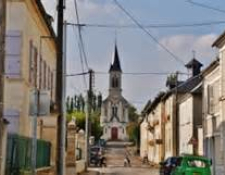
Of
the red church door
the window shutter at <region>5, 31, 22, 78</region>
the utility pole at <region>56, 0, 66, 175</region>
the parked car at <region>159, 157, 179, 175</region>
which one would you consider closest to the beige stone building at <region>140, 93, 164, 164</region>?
the parked car at <region>159, 157, 179, 175</region>

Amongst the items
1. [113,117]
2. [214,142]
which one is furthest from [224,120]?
[113,117]

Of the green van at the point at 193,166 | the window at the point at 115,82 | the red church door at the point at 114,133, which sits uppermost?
the window at the point at 115,82

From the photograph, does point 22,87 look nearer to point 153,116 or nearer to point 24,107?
point 24,107

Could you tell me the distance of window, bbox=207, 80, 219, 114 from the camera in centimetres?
4184

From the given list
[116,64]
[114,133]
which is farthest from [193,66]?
[116,64]

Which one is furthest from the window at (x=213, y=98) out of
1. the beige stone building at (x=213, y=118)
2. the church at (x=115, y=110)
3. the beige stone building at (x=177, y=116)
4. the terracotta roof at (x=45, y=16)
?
the church at (x=115, y=110)

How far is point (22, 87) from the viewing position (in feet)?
92.7

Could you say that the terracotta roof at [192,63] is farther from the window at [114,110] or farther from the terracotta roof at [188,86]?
the window at [114,110]

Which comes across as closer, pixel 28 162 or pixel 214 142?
pixel 28 162

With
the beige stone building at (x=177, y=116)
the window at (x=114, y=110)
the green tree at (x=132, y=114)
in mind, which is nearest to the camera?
the beige stone building at (x=177, y=116)

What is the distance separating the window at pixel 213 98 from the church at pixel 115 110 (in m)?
106

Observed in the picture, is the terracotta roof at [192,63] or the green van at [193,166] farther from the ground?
the terracotta roof at [192,63]

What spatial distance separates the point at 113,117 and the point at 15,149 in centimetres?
13345

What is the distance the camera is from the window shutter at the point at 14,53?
27891mm
